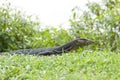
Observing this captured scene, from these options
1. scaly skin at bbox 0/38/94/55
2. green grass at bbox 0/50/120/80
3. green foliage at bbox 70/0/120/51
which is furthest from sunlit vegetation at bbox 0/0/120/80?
green grass at bbox 0/50/120/80

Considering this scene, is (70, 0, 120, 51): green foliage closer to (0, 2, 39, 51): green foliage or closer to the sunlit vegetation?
the sunlit vegetation

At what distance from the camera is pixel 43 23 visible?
6754 millimetres

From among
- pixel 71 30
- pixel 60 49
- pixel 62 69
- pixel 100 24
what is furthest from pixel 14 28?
pixel 62 69

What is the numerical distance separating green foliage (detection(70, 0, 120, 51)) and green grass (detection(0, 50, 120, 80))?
95.0 inches

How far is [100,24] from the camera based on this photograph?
6.17 m

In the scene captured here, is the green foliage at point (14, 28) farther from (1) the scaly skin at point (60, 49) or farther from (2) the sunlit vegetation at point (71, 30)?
(1) the scaly skin at point (60, 49)

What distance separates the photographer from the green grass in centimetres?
266

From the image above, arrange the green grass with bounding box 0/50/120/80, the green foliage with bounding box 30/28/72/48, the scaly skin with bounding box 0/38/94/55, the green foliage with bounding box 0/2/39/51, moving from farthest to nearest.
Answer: the green foliage with bounding box 0/2/39/51
the green foliage with bounding box 30/28/72/48
the scaly skin with bounding box 0/38/94/55
the green grass with bounding box 0/50/120/80

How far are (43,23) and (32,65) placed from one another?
3.53 m

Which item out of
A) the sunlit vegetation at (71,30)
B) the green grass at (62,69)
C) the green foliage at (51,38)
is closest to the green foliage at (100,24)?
the sunlit vegetation at (71,30)

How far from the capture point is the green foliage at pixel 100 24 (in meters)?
6.00

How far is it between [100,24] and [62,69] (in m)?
3.21

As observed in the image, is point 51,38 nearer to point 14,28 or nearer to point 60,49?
point 14,28

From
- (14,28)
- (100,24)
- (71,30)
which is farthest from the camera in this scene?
(14,28)
